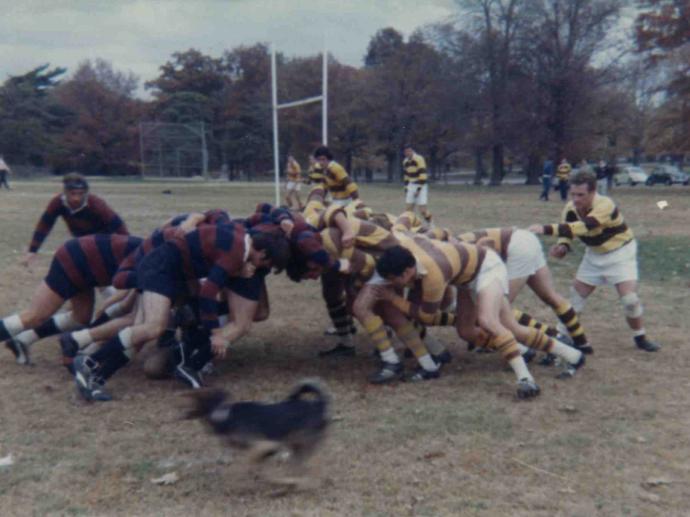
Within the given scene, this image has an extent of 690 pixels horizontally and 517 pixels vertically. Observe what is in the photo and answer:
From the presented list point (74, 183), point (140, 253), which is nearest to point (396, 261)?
point (140, 253)

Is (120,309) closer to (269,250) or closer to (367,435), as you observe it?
(269,250)

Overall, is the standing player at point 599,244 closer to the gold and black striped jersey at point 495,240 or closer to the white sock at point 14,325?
the gold and black striped jersey at point 495,240

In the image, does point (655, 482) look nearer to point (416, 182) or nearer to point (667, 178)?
point (416, 182)

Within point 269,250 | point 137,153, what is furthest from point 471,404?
point 137,153

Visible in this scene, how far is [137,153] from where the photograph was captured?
65.4 meters

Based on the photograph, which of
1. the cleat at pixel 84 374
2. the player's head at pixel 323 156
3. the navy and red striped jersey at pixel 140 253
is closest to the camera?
the cleat at pixel 84 374

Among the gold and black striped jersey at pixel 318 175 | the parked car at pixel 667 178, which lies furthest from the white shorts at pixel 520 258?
the parked car at pixel 667 178

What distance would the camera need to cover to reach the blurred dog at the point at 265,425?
408 centimetres

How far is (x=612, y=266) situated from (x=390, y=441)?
3.15m

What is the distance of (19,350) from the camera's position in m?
6.73

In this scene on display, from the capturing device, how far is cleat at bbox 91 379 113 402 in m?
5.75

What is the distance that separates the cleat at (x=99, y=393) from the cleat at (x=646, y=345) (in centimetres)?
454

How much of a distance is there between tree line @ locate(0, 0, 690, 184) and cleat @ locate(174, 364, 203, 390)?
39.7 m

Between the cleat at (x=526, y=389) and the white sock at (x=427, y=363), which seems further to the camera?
the white sock at (x=427, y=363)
